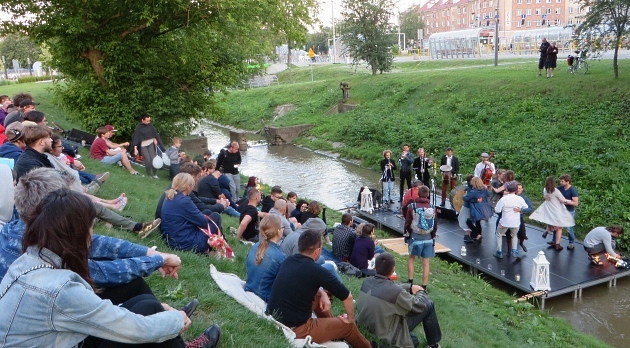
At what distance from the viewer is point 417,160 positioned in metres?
16.3

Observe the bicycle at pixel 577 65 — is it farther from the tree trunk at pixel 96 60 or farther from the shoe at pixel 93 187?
the shoe at pixel 93 187

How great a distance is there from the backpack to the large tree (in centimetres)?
942

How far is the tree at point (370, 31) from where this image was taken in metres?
37.7

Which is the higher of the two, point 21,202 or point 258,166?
point 21,202

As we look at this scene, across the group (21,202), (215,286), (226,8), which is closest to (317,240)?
(215,286)

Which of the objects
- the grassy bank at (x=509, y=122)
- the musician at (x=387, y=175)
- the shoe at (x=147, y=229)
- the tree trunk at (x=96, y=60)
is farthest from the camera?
the tree trunk at (x=96, y=60)

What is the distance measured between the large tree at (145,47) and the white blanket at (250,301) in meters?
11.3

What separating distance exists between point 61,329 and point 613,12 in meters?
23.2

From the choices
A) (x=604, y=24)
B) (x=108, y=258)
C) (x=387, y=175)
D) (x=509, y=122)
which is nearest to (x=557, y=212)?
(x=387, y=175)

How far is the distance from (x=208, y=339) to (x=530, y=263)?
29.8 feet

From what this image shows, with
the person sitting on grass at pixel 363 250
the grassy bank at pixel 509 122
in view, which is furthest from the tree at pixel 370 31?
the person sitting on grass at pixel 363 250

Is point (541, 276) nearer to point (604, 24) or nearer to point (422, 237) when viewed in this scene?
point (422, 237)

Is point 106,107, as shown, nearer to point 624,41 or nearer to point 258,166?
point 258,166

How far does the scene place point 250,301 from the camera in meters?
5.50
